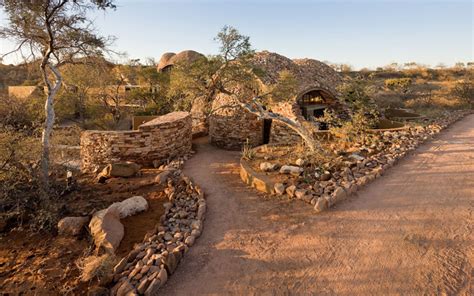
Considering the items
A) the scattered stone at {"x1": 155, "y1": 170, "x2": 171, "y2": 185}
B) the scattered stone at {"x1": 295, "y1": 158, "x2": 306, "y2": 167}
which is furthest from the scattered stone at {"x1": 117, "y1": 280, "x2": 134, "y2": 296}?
the scattered stone at {"x1": 295, "y1": 158, "x2": 306, "y2": 167}

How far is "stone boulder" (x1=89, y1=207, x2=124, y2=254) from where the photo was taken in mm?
4172

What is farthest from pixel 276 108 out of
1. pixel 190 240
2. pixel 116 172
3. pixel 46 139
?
pixel 46 139

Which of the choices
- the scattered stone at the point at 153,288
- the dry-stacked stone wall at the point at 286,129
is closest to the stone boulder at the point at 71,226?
the scattered stone at the point at 153,288

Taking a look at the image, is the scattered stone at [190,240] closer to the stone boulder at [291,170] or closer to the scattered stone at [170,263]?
the scattered stone at [170,263]

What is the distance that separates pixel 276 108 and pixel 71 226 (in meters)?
9.00

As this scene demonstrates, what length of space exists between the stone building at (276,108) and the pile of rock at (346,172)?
390 centimetres

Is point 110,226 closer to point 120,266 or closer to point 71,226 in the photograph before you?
point 71,226

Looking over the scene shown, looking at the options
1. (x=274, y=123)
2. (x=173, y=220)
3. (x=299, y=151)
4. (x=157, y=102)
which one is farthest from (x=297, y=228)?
(x=157, y=102)

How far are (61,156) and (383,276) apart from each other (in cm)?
930

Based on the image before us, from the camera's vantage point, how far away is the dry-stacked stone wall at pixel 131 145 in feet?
27.2

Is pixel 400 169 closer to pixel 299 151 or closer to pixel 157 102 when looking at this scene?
pixel 299 151

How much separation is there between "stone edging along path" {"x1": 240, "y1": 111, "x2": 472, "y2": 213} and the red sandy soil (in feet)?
7.77

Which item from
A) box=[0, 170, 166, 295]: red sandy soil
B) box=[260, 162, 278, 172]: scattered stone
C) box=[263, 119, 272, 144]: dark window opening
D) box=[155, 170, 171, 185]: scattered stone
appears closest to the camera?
box=[0, 170, 166, 295]: red sandy soil

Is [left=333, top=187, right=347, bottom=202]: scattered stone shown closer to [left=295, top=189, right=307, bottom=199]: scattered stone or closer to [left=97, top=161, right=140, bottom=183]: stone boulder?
[left=295, top=189, right=307, bottom=199]: scattered stone
